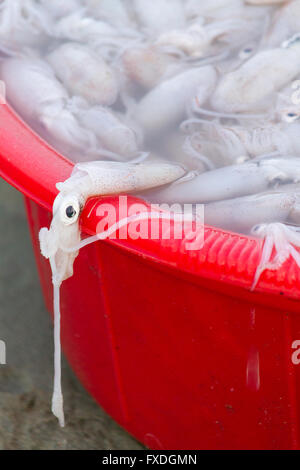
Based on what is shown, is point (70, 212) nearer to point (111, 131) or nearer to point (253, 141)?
point (111, 131)

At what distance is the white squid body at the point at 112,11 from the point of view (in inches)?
65.0

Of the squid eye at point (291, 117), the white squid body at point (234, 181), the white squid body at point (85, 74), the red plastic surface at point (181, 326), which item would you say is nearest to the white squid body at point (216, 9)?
the white squid body at point (85, 74)

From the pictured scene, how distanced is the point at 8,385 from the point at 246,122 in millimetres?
964

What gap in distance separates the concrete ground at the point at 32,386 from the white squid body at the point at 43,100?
721 mm

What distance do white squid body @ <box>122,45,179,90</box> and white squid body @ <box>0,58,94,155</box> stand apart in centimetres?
21

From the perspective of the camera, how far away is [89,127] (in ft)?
4.39

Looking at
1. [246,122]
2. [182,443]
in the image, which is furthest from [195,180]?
[182,443]

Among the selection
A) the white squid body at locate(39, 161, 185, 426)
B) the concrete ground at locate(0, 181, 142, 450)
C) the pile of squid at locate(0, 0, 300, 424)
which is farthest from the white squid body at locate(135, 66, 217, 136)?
the concrete ground at locate(0, 181, 142, 450)

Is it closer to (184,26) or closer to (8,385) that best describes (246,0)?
(184,26)

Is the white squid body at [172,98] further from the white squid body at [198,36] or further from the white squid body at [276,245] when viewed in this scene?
the white squid body at [276,245]

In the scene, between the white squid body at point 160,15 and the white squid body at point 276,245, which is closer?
the white squid body at point 276,245

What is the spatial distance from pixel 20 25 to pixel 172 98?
1.66ft

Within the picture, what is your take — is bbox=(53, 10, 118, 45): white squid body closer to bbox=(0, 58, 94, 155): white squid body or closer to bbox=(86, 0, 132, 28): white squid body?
bbox=(86, 0, 132, 28): white squid body

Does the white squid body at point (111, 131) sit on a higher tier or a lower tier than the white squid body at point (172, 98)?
lower
